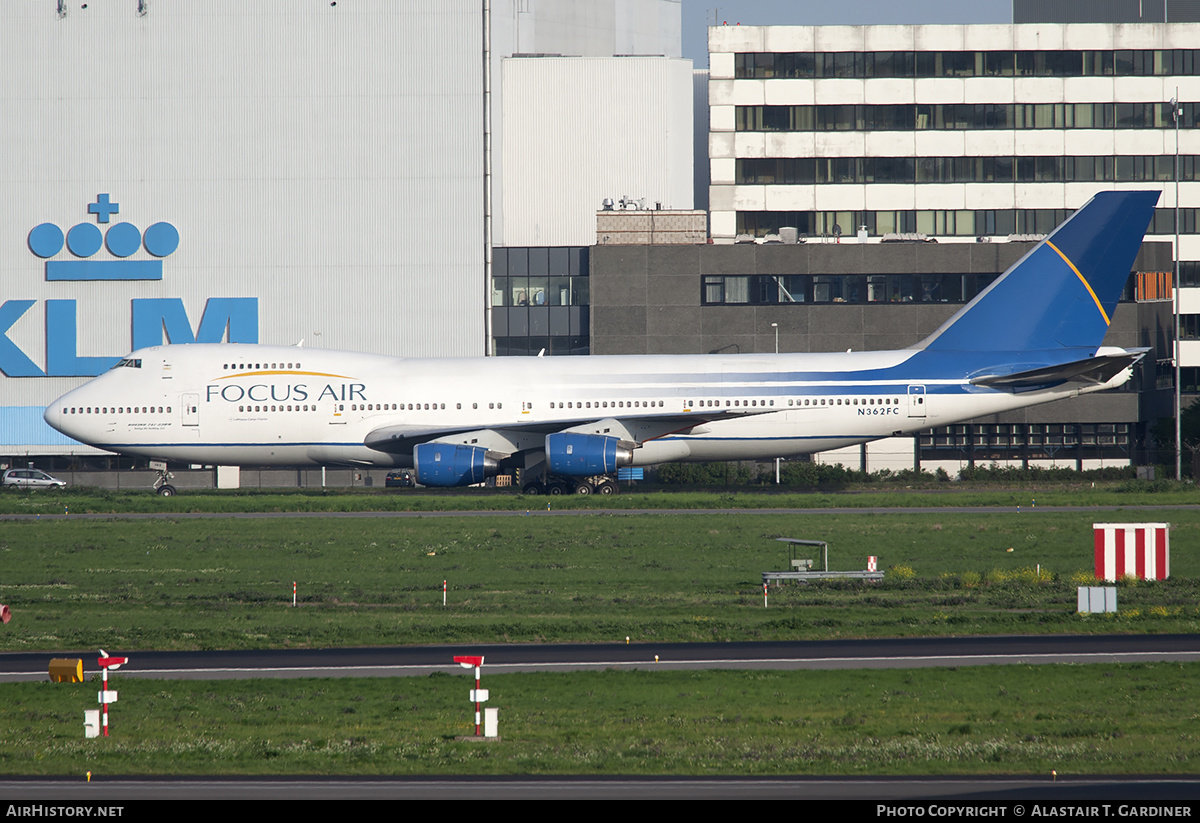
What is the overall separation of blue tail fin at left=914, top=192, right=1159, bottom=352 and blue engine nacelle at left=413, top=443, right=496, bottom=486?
18375 mm

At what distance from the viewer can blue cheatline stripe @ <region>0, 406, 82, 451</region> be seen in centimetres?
6438

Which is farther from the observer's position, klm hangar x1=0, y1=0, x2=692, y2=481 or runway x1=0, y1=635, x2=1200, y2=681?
klm hangar x1=0, y1=0, x2=692, y2=481

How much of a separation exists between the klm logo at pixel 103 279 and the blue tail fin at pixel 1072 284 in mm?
40367

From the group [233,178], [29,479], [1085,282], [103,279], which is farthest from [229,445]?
[1085,282]

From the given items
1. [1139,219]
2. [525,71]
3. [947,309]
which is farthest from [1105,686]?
[525,71]

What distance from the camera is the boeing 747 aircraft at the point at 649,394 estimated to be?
137 feet

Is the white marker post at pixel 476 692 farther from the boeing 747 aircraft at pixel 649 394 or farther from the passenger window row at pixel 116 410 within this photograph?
the passenger window row at pixel 116 410

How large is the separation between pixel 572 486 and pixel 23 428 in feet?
124

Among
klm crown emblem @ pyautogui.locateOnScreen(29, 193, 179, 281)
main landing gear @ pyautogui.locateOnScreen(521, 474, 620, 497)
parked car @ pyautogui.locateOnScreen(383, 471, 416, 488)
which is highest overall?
klm crown emblem @ pyautogui.locateOnScreen(29, 193, 179, 281)

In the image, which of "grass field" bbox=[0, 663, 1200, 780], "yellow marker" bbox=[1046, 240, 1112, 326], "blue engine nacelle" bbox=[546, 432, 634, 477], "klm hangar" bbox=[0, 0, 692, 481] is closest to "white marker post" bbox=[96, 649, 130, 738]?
"grass field" bbox=[0, 663, 1200, 780]

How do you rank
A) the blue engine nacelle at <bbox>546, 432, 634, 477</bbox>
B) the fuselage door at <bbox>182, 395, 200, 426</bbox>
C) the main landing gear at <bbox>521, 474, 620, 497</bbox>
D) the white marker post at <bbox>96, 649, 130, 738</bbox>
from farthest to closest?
the main landing gear at <bbox>521, 474, 620, 497</bbox>
the fuselage door at <bbox>182, 395, 200, 426</bbox>
the blue engine nacelle at <bbox>546, 432, 634, 477</bbox>
the white marker post at <bbox>96, 649, 130, 738</bbox>

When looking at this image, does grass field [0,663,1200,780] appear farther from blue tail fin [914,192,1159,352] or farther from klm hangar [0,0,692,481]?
klm hangar [0,0,692,481]

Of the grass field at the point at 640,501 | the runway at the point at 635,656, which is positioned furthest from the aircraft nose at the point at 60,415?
the runway at the point at 635,656

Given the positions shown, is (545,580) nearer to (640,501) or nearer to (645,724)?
(645,724)
